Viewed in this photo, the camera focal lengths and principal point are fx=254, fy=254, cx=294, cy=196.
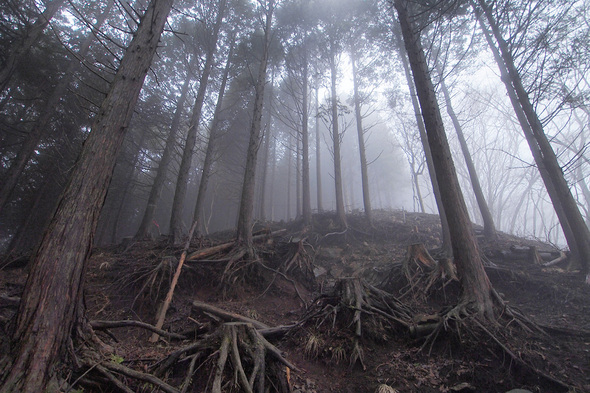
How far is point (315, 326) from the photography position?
382cm

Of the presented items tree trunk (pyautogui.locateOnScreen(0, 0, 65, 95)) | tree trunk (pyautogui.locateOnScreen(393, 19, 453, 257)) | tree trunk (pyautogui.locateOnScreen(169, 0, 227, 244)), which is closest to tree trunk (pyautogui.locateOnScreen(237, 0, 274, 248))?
tree trunk (pyautogui.locateOnScreen(169, 0, 227, 244))

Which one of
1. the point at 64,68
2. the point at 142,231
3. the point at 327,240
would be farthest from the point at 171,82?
the point at 327,240

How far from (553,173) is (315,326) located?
8.32 metres

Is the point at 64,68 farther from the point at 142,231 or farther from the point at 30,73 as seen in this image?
the point at 142,231

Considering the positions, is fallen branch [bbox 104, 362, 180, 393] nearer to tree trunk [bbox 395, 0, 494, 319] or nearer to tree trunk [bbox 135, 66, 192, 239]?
tree trunk [bbox 395, 0, 494, 319]

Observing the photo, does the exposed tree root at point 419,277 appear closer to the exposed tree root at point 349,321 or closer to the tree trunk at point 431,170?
the exposed tree root at point 349,321

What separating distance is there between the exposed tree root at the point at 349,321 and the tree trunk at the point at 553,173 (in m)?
5.57

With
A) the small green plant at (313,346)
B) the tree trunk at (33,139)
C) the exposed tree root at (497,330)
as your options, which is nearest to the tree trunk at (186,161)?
the tree trunk at (33,139)

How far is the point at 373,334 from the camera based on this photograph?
3.62 meters

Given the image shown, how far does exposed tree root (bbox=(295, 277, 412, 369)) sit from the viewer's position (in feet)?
11.3

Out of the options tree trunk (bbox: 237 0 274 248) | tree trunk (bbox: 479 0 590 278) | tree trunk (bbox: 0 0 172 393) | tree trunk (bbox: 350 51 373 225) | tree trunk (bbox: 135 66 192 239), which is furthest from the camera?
tree trunk (bbox: 350 51 373 225)

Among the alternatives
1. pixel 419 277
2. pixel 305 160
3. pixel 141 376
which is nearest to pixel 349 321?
pixel 141 376

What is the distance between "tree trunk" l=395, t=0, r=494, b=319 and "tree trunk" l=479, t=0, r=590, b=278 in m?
4.13

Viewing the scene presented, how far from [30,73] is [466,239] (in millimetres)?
15810
